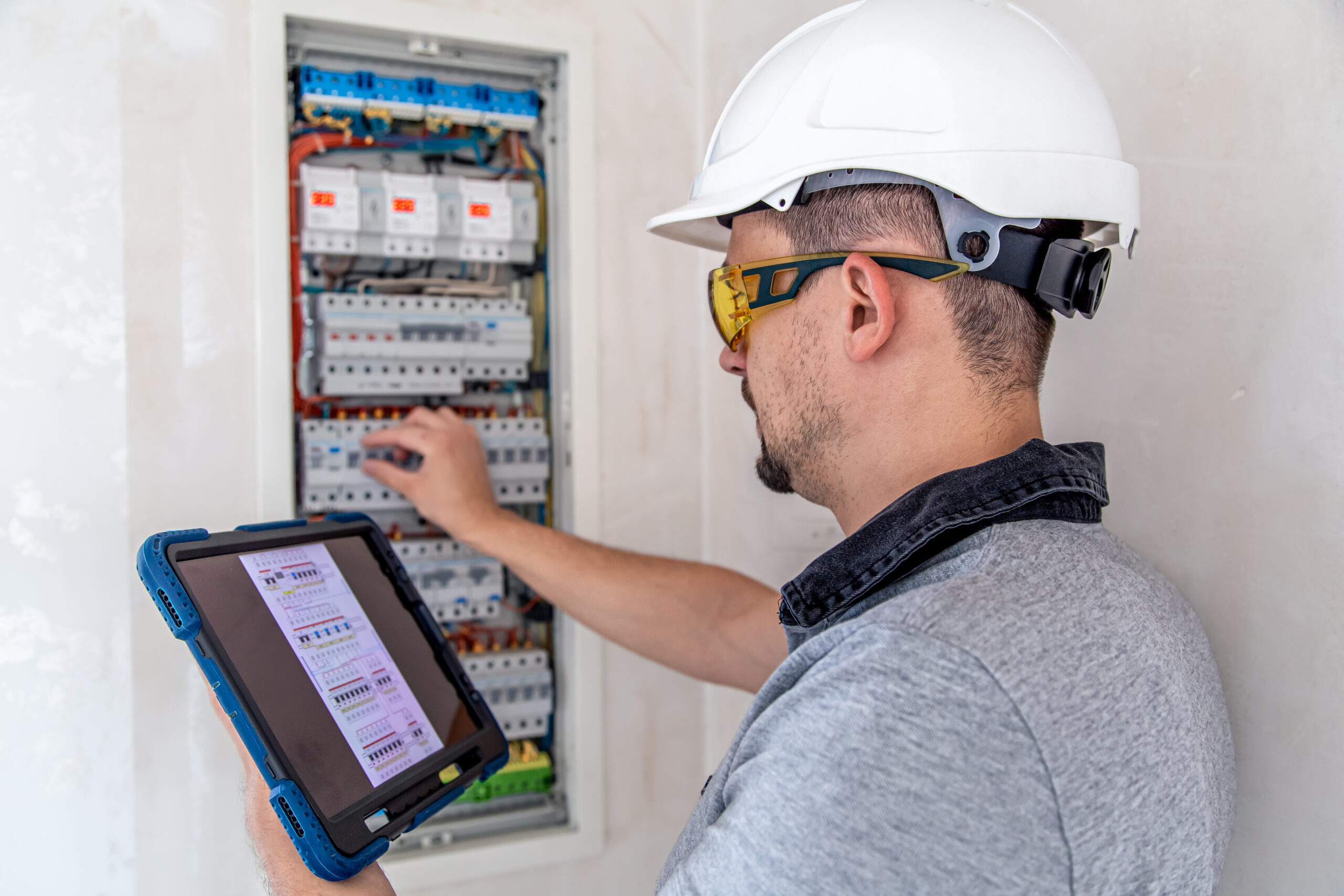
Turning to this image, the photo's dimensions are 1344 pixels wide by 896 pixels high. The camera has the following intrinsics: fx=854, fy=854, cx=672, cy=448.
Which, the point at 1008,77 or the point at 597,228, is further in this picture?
the point at 597,228

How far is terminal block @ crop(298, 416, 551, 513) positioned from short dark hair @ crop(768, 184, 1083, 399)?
80cm

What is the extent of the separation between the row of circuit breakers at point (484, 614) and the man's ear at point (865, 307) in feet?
2.83

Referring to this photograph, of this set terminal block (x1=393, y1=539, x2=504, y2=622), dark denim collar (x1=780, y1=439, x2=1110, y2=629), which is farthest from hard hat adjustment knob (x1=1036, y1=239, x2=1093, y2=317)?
terminal block (x1=393, y1=539, x2=504, y2=622)

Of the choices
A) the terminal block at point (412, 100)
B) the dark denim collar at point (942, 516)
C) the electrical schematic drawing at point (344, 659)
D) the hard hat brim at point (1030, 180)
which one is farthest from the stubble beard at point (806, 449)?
the terminal block at point (412, 100)

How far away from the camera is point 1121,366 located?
983 mm

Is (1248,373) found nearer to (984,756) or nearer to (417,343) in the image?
(984,756)

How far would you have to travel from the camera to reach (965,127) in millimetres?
767

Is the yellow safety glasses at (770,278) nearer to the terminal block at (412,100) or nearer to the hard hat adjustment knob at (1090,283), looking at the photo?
the hard hat adjustment knob at (1090,283)

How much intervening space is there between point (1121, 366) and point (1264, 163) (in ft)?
0.82

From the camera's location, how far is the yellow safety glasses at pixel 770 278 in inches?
31.1

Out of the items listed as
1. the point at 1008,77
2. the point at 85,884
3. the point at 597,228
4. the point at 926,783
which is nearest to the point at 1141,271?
the point at 1008,77

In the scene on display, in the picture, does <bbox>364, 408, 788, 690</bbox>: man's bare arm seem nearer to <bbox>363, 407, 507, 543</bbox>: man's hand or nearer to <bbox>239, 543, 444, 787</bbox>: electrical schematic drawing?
<bbox>363, 407, 507, 543</bbox>: man's hand

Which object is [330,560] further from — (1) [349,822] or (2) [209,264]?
(2) [209,264]

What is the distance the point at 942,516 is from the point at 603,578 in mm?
711
